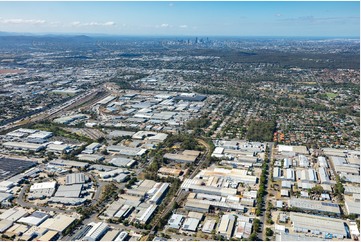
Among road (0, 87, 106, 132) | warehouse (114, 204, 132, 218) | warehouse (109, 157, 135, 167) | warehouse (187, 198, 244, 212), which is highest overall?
road (0, 87, 106, 132)

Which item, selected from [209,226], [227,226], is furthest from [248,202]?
[209,226]

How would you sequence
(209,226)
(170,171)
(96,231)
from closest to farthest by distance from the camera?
(96,231)
(209,226)
(170,171)

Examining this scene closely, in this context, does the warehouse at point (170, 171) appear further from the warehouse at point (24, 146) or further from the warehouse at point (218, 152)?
the warehouse at point (24, 146)

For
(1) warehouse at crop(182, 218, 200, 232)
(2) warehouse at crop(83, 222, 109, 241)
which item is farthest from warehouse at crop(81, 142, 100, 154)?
(1) warehouse at crop(182, 218, 200, 232)

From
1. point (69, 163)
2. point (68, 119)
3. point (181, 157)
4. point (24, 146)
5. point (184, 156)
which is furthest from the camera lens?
point (68, 119)

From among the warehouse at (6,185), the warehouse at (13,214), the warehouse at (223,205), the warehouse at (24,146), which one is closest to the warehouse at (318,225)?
the warehouse at (223,205)

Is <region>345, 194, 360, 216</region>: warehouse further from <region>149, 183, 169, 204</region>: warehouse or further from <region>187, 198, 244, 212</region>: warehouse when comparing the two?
<region>149, 183, 169, 204</region>: warehouse

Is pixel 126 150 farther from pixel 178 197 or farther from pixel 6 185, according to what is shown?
pixel 6 185

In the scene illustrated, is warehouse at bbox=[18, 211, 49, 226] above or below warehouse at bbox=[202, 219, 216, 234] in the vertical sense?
above
